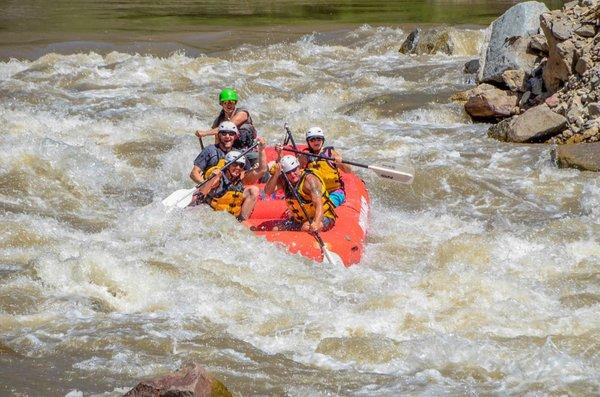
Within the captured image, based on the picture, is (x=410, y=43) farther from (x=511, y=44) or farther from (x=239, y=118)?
(x=239, y=118)

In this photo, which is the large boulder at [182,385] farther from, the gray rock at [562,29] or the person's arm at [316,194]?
the gray rock at [562,29]

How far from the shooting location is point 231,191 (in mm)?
8609

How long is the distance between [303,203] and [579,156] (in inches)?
171

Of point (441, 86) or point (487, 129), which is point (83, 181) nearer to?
point (487, 129)

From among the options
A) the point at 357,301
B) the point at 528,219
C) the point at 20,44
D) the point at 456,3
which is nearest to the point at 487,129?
the point at 528,219

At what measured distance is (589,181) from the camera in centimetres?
1040

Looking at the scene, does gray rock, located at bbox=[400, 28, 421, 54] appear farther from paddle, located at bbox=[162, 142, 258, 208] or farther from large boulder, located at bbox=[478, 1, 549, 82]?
paddle, located at bbox=[162, 142, 258, 208]

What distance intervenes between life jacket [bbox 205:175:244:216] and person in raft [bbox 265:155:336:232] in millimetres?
450

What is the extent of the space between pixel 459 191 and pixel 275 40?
1188 centimetres

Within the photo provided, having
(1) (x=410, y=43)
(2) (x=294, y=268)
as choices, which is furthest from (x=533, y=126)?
(1) (x=410, y=43)

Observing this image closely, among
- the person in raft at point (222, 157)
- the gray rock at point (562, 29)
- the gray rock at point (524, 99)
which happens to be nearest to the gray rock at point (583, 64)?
the gray rock at point (562, 29)

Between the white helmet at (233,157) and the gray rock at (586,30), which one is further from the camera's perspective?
the gray rock at (586,30)

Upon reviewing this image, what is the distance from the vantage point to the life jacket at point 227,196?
8.52 m

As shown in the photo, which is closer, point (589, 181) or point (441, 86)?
point (589, 181)
